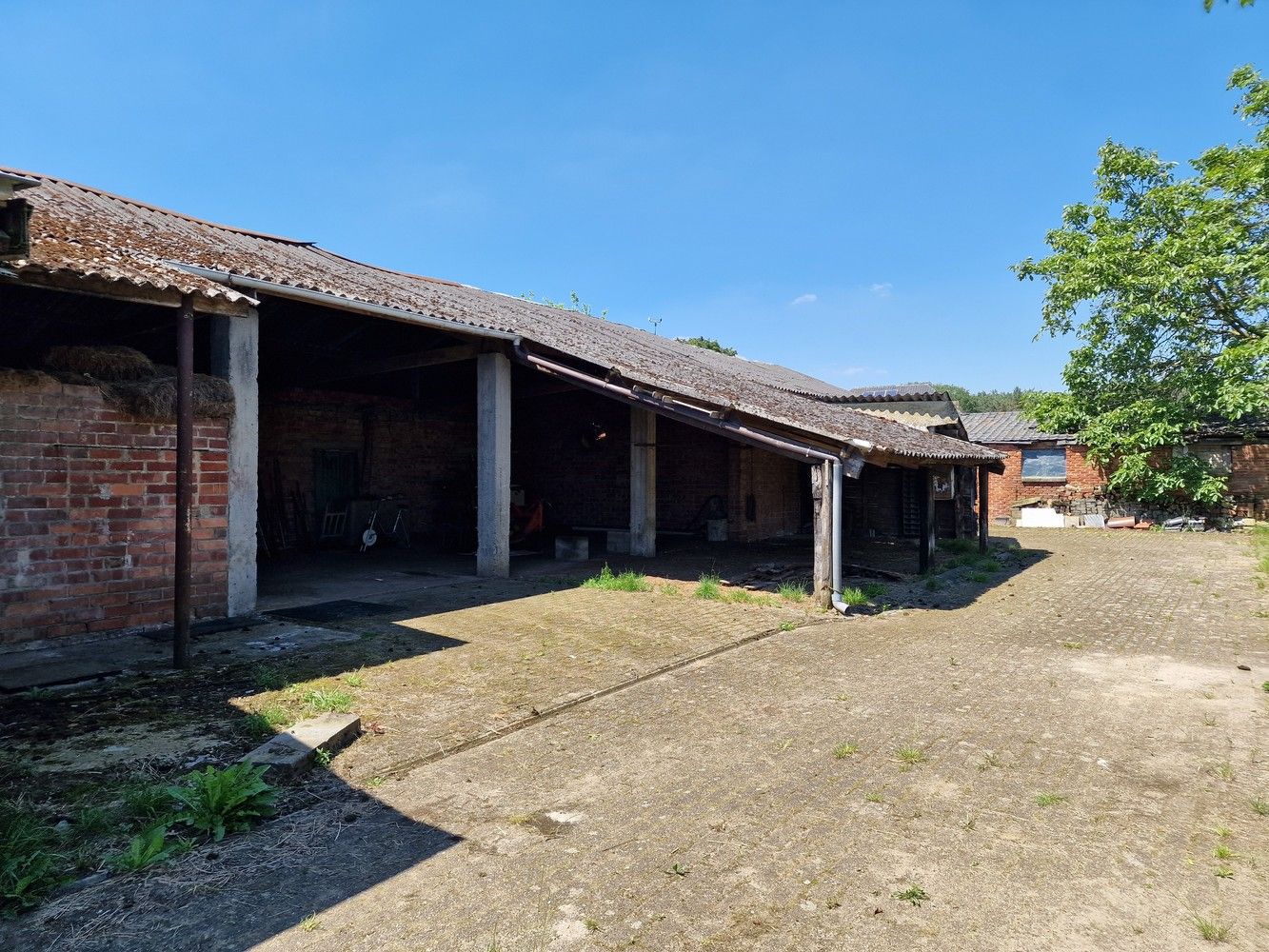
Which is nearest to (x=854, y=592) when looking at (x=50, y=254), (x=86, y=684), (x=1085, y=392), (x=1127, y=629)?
(x=1127, y=629)

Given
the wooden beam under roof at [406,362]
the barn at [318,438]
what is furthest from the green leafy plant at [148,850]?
the wooden beam under roof at [406,362]

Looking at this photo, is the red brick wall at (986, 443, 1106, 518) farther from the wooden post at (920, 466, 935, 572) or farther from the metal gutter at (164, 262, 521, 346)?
the metal gutter at (164, 262, 521, 346)

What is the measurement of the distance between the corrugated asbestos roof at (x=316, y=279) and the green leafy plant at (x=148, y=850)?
380 centimetres

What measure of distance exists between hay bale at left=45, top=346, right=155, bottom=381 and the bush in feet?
14.4

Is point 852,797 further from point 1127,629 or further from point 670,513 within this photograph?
point 670,513

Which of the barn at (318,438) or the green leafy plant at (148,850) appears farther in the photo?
the barn at (318,438)

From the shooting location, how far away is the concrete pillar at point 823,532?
869cm

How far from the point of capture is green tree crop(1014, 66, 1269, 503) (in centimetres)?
1991

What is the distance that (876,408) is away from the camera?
2023 centimetres

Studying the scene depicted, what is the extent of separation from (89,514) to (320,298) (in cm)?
292

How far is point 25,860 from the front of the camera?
2.76 m

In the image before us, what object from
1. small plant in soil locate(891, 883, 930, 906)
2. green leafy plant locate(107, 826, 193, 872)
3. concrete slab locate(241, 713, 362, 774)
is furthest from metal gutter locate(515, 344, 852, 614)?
green leafy plant locate(107, 826, 193, 872)

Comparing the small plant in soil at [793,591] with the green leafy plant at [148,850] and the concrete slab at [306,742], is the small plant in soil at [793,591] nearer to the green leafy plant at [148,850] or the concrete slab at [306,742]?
the concrete slab at [306,742]

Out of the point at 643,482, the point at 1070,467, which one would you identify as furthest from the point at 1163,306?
the point at 643,482
